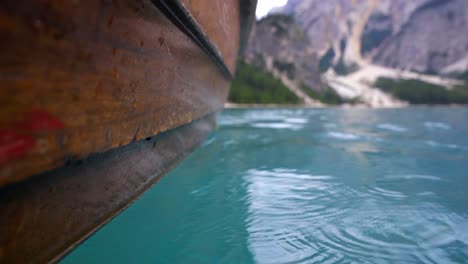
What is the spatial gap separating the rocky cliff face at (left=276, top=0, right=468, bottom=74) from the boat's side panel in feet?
357

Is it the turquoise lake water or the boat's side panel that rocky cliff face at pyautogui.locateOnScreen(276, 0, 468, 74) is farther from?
the boat's side panel

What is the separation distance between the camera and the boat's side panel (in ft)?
2.16

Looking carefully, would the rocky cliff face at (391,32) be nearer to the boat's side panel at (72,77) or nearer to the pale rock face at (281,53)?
the pale rock face at (281,53)

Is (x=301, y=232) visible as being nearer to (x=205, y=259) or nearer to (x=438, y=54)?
(x=205, y=259)

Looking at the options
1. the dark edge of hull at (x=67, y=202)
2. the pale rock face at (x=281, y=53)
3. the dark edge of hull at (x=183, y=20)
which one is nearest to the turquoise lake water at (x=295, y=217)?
the dark edge of hull at (x=67, y=202)

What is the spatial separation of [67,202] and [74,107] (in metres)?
0.40

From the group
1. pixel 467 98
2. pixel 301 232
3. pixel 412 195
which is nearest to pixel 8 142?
pixel 301 232

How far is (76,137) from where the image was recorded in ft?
2.85

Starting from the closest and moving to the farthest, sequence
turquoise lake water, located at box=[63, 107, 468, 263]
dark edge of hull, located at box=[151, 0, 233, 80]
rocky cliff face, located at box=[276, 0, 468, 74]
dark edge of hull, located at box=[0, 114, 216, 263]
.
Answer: dark edge of hull, located at box=[0, 114, 216, 263] → dark edge of hull, located at box=[151, 0, 233, 80] → turquoise lake water, located at box=[63, 107, 468, 263] → rocky cliff face, located at box=[276, 0, 468, 74]

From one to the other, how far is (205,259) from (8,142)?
1.04 meters

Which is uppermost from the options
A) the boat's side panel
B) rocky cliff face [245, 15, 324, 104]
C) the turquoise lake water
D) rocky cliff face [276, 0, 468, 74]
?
rocky cliff face [276, 0, 468, 74]

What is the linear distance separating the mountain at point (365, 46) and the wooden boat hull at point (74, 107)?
210ft

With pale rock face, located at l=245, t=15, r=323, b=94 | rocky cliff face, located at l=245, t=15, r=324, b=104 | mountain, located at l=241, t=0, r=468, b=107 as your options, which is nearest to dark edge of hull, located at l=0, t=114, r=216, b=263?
rocky cliff face, located at l=245, t=15, r=324, b=104

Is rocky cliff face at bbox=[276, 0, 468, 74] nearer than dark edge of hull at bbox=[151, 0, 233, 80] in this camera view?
No
